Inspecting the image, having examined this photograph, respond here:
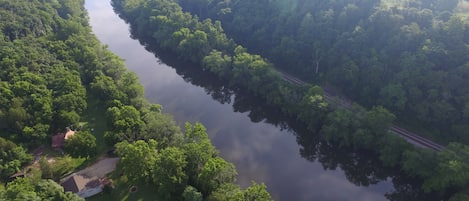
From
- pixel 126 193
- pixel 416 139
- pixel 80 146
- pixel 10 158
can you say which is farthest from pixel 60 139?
pixel 416 139

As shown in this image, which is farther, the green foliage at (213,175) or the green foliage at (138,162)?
the green foliage at (138,162)

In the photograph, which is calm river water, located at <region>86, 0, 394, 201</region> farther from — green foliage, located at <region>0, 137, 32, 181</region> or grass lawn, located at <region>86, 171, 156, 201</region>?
green foliage, located at <region>0, 137, 32, 181</region>

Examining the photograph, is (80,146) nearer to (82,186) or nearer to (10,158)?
(82,186)

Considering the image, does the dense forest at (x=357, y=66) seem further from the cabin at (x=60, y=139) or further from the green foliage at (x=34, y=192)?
the green foliage at (x=34, y=192)

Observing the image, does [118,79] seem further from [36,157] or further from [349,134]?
[349,134]

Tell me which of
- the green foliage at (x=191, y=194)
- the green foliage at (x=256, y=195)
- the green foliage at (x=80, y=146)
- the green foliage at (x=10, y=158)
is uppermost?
the green foliage at (x=256, y=195)

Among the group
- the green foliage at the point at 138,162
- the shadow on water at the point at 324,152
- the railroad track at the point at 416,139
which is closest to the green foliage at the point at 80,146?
the green foliage at the point at 138,162
